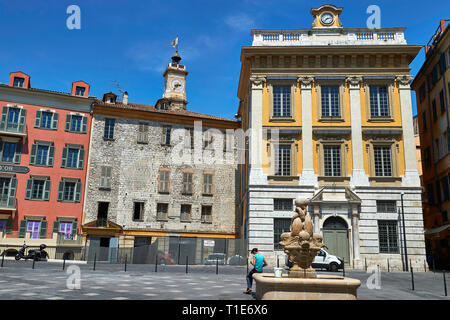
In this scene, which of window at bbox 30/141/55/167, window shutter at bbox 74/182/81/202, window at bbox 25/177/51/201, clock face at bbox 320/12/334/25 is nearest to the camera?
clock face at bbox 320/12/334/25

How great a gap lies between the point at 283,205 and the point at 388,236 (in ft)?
23.4

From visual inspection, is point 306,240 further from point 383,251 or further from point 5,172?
point 5,172

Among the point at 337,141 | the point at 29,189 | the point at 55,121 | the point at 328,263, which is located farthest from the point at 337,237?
the point at 55,121

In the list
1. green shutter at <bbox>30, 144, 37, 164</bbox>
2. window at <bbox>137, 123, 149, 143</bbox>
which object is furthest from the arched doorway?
green shutter at <bbox>30, 144, 37, 164</bbox>

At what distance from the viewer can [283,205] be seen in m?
28.4

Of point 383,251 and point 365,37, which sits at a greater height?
point 365,37

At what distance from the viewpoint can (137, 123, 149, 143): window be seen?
35.6 m

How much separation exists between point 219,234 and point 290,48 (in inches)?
637

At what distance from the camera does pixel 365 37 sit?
101 feet

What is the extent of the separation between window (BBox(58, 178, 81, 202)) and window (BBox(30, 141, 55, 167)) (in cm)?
184

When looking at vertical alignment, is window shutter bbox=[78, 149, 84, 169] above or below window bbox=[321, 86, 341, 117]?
below

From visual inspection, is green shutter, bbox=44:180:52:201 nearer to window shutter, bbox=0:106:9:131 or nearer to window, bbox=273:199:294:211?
window shutter, bbox=0:106:9:131

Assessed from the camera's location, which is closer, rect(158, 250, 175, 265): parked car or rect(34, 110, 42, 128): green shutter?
rect(158, 250, 175, 265): parked car
